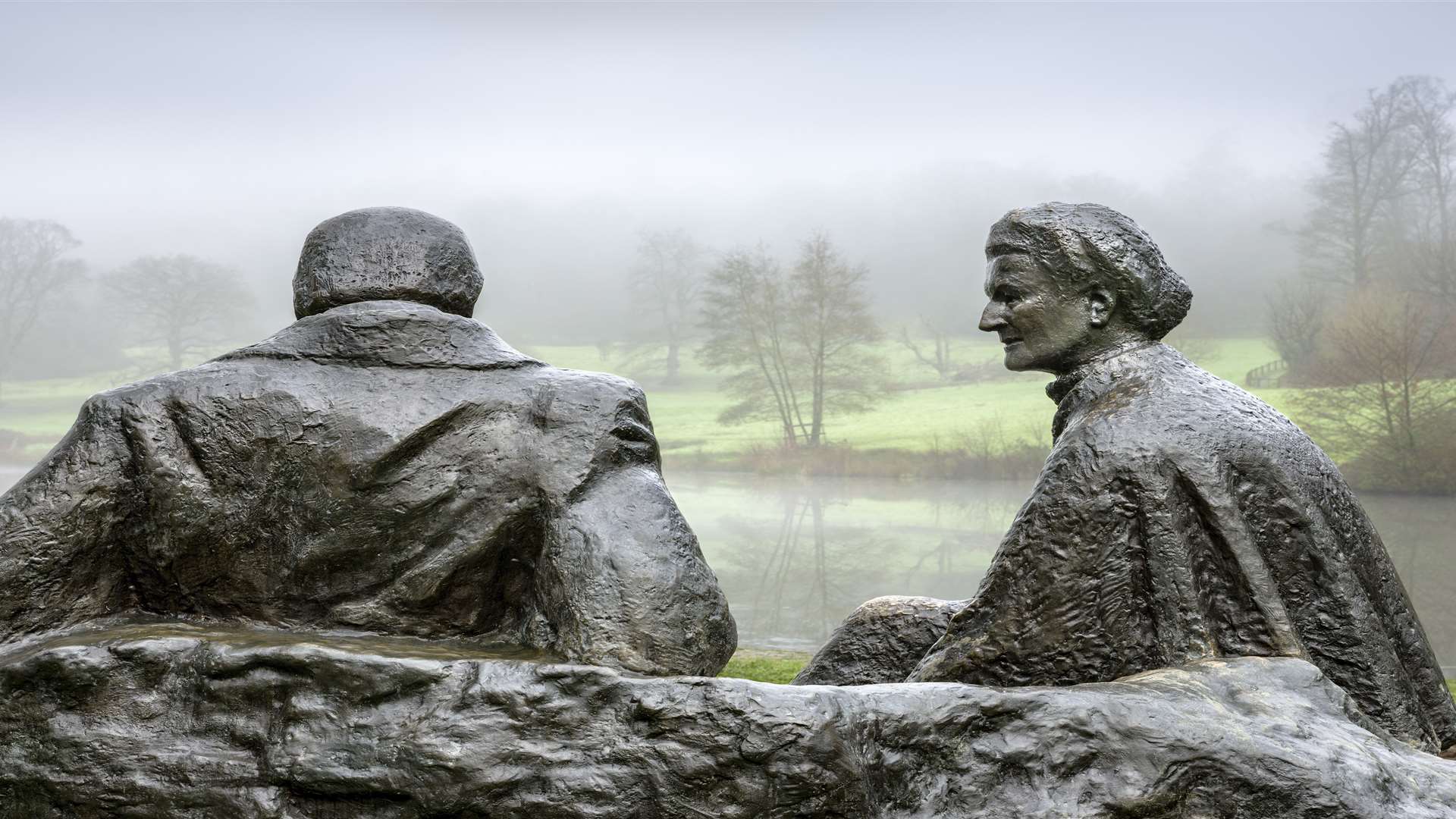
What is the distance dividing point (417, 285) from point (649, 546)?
3.25 ft

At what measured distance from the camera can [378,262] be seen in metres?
3.17

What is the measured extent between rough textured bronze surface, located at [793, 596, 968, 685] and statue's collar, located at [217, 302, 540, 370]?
1439mm

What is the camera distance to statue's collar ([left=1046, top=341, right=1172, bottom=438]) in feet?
10.6

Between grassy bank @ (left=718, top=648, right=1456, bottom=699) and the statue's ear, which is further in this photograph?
grassy bank @ (left=718, top=648, right=1456, bottom=699)

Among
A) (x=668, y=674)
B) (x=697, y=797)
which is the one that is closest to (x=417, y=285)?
(x=668, y=674)

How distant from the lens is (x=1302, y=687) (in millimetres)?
2691

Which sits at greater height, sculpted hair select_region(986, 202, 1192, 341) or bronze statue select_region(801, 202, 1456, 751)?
sculpted hair select_region(986, 202, 1192, 341)

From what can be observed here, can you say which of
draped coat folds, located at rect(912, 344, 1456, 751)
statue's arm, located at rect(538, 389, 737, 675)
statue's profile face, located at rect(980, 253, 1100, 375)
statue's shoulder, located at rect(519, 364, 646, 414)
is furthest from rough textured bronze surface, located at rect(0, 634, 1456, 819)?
statue's profile face, located at rect(980, 253, 1100, 375)

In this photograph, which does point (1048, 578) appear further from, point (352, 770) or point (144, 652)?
point (144, 652)

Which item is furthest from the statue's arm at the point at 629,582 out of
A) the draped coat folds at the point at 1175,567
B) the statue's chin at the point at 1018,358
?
the statue's chin at the point at 1018,358

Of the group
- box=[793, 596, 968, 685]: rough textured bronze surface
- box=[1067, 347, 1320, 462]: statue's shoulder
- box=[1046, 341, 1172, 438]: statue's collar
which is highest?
box=[1046, 341, 1172, 438]: statue's collar

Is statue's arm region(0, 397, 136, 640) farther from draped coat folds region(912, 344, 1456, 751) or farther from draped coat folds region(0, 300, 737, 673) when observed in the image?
draped coat folds region(912, 344, 1456, 751)

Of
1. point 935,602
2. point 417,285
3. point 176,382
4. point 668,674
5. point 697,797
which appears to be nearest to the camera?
point 697,797

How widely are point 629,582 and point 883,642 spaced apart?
1424mm
